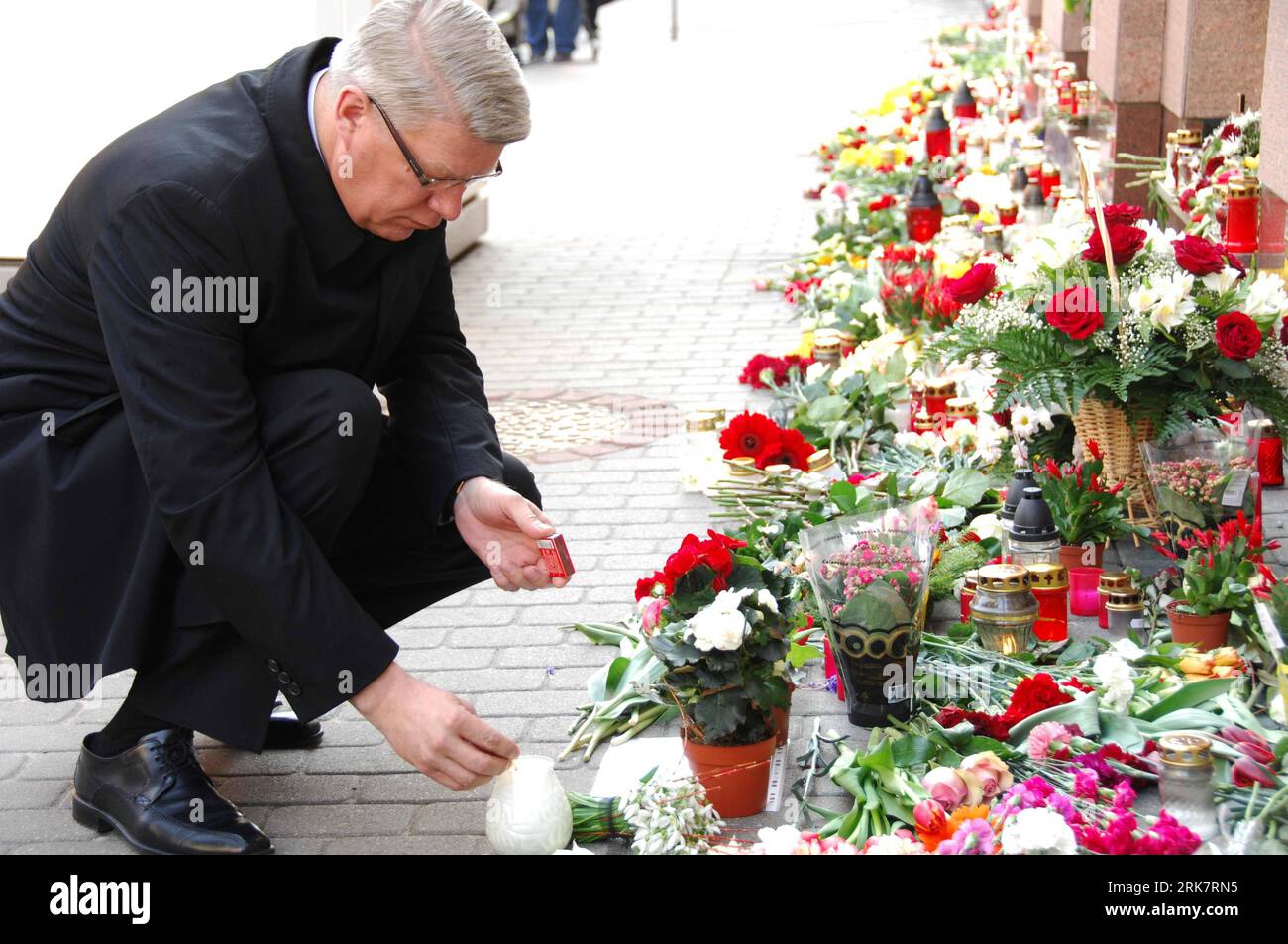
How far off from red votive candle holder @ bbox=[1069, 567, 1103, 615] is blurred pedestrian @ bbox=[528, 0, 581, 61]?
15559 mm

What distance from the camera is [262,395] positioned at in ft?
9.50

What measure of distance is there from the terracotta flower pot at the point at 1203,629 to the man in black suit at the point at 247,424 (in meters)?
1.30

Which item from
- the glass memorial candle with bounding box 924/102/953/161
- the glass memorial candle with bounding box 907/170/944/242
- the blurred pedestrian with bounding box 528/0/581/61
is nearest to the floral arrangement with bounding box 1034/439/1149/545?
the glass memorial candle with bounding box 907/170/944/242

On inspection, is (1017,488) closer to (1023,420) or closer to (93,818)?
(1023,420)

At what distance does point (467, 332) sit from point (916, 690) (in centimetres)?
431

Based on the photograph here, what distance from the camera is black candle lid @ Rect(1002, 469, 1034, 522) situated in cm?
375

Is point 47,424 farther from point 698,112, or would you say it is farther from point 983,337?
point 698,112

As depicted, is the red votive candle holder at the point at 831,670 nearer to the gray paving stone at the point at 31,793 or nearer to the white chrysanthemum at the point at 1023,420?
the white chrysanthemum at the point at 1023,420

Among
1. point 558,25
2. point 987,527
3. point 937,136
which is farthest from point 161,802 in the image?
point 558,25

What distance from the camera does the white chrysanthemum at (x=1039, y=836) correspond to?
2.44 meters

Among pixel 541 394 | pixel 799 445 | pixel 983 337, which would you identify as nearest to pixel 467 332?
pixel 541 394

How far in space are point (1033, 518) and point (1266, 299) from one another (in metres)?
0.83

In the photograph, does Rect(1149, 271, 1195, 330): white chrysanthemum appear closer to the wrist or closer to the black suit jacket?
the black suit jacket

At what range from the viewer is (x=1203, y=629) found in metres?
3.31
